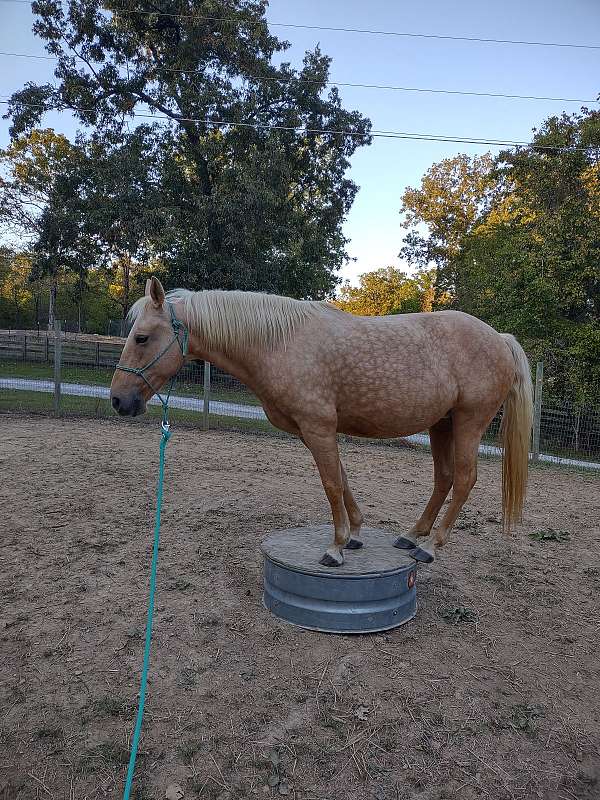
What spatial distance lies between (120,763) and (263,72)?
63.5 ft

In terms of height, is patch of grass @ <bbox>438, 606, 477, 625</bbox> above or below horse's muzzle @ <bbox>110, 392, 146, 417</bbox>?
below

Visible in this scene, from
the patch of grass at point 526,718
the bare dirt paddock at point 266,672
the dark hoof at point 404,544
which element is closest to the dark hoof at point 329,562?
the bare dirt paddock at point 266,672

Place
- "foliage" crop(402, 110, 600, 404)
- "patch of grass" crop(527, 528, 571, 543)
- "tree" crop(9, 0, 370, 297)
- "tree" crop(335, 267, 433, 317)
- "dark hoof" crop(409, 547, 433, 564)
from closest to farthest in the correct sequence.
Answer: "dark hoof" crop(409, 547, 433, 564), "patch of grass" crop(527, 528, 571, 543), "foliage" crop(402, 110, 600, 404), "tree" crop(9, 0, 370, 297), "tree" crop(335, 267, 433, 317)

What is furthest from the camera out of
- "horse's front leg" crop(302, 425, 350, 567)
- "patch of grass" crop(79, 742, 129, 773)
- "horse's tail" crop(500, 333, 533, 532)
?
"horse's tail" crop(500, 333, 533, 532)

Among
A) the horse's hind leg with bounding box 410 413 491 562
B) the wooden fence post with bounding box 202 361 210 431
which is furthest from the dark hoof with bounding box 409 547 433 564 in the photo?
the wooden fence post with bounding box 202 361 210 431

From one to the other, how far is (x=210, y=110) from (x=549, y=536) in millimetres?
16859

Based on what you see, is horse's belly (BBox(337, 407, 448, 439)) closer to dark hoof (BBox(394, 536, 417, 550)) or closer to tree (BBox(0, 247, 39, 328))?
dark hoof (BBox(394, 536, 417, 550))

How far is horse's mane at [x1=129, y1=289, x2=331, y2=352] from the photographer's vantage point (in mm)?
2941

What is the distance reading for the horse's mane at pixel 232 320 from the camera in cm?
294

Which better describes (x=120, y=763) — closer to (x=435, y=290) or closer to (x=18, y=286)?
(x=435, y=290)

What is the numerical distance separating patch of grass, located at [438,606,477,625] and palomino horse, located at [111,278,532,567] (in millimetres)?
412

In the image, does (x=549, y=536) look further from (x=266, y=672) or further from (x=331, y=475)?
(x=266, y=672)

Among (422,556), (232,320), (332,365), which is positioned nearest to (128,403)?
(232,320)

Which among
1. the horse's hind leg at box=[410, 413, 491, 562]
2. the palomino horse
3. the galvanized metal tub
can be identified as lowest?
the galvanized metal tub
